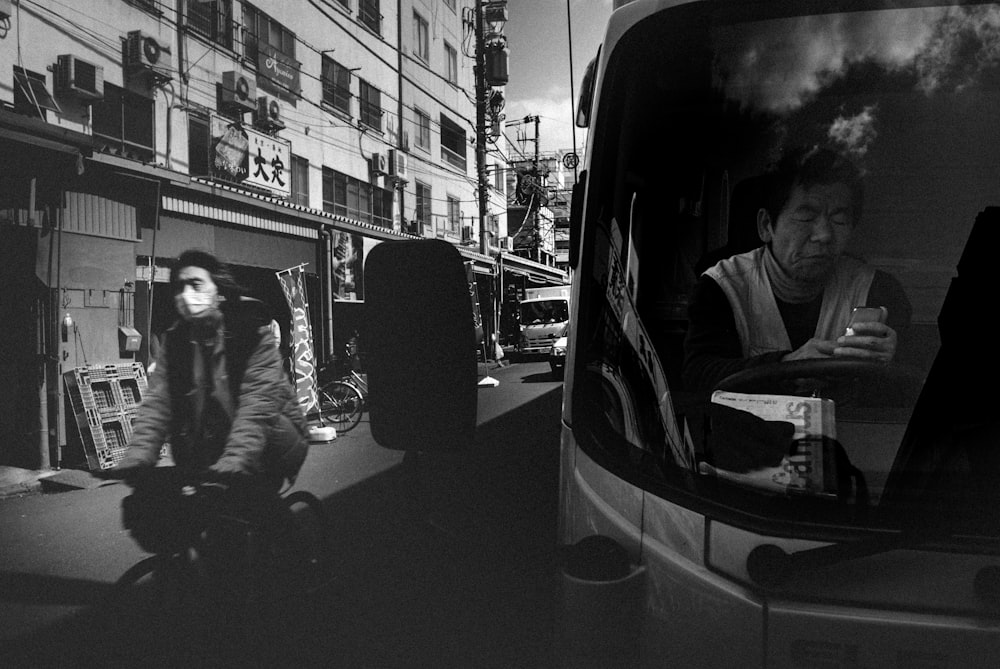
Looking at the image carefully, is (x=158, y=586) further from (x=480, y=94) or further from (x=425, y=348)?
(x=480, y=94)

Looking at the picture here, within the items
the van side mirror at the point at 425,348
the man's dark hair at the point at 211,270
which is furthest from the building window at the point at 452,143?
the van side mirror at the point at 425,348

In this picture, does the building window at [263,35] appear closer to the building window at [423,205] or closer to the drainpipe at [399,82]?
the drainpipe at [399,82]

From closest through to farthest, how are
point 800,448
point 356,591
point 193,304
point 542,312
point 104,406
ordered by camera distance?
point 800,448, point 193,304, point 356,591, point 104,406, point 542,312

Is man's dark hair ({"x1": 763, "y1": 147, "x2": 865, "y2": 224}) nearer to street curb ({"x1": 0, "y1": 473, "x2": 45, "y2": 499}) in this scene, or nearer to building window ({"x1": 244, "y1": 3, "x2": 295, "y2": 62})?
street curb ({"x1": 0, "y1": 473, "x2": 45, "y2": 499})

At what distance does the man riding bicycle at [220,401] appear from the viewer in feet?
12.2

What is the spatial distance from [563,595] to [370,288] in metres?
0.78

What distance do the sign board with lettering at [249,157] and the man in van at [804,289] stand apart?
539 inches

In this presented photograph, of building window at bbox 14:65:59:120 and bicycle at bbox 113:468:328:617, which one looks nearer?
bicycle at bbox 113:468:328:617

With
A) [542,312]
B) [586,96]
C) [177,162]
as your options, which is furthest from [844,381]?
[542,312]

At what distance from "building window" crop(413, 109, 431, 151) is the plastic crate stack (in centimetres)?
1682

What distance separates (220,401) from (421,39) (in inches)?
919

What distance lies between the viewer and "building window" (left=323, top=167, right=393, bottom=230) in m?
18.9

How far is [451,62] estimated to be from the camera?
1061 inches

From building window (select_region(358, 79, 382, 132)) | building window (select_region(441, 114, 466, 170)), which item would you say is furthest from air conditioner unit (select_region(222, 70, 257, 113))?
building window (select_region(441, 114, 466, 170))
